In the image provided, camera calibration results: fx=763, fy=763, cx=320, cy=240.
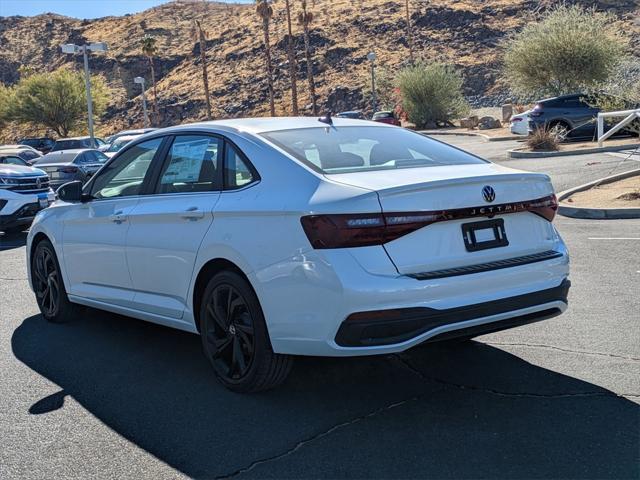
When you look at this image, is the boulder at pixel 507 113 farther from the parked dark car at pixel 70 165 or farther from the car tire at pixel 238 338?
the car tire at pixel 238 338

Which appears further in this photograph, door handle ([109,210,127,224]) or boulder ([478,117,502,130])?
boulder ([478,117,502,130])

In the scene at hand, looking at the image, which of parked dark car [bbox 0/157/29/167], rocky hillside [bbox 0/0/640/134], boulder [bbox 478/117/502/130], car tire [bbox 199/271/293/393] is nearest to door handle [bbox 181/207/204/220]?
car tire [bbox 199/271/293/393]

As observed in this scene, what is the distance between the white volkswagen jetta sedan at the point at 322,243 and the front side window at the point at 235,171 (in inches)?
0.4

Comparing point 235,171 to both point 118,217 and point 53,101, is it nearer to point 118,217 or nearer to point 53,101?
point 118,217

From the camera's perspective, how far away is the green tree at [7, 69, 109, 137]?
57.8m

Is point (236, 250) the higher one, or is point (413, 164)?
point (413, 164)

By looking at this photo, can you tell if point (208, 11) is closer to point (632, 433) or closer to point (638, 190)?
point (638, 190)

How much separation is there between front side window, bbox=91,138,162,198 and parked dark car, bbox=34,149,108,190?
530 inches

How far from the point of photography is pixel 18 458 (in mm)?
4012

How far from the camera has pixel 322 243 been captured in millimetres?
4066

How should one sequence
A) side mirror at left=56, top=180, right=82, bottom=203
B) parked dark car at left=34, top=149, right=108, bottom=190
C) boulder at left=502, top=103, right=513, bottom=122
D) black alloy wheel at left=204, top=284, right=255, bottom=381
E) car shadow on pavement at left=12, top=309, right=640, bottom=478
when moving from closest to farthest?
car shadow on pavement at left=12, top=309, right=640, bottom=478
black alloy wheel at left=204, top=284, right=255, bottom=381
side mirror at left=56, top=180, right=82, bottom=203
parked dark car at left=34, top=149, right=108, bottom=190
boulder at left=502, top=103, right=513, bottom=122

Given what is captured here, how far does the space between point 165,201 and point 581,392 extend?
9.85ft

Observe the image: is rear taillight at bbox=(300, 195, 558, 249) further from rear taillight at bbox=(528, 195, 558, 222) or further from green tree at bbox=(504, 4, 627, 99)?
green tree at bbox=(504, 4, 627, 99)

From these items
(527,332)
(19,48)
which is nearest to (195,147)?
(527,332)
